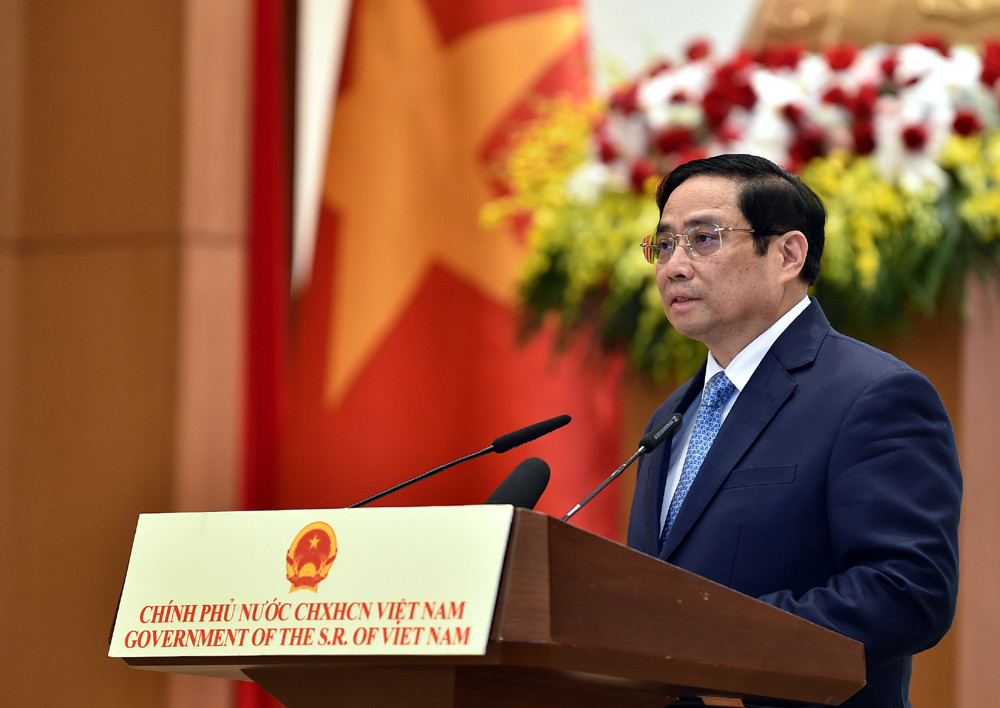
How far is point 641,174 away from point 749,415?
1348mm

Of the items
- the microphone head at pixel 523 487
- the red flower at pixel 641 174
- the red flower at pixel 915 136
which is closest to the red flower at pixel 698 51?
the red flower at pixel 641 174

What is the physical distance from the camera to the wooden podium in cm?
120

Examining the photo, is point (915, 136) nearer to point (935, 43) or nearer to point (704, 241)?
point (935, 43)

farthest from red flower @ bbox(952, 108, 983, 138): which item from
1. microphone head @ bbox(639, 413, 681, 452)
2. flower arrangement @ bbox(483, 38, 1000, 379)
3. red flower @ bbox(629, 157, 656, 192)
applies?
microphone head @ bbox(639, 413, 681, 452)

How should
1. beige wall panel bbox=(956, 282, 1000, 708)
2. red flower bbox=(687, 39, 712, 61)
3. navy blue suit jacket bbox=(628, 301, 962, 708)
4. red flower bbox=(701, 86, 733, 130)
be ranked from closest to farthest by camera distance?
navy blue suit jacket bbox=(628, 301, 962, 708), beige wall panel bbox=(956, 282, 1000, 708), red flower bbox=(701, 86, 733, 130), red flower bbox=(687, 39, 712, 61)

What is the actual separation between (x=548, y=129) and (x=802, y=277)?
62.5 inches

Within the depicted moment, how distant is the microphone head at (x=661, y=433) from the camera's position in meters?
1.87

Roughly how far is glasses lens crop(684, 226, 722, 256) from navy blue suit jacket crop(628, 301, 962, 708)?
18 cm

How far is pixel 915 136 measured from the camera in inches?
110

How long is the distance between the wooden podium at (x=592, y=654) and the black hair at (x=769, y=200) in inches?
28.1

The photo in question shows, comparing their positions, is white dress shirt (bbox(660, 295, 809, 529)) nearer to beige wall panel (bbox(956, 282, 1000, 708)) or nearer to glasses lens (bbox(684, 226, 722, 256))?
glasses lens (bbox(684, 226, 722, 256))

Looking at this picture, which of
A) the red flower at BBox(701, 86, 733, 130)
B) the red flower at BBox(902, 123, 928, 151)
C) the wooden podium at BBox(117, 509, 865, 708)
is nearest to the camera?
the wooden podium at BBox(117, 509, 865, 708)

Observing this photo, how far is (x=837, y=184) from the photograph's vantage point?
2.85m

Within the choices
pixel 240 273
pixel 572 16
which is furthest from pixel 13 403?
pixel 572 16
